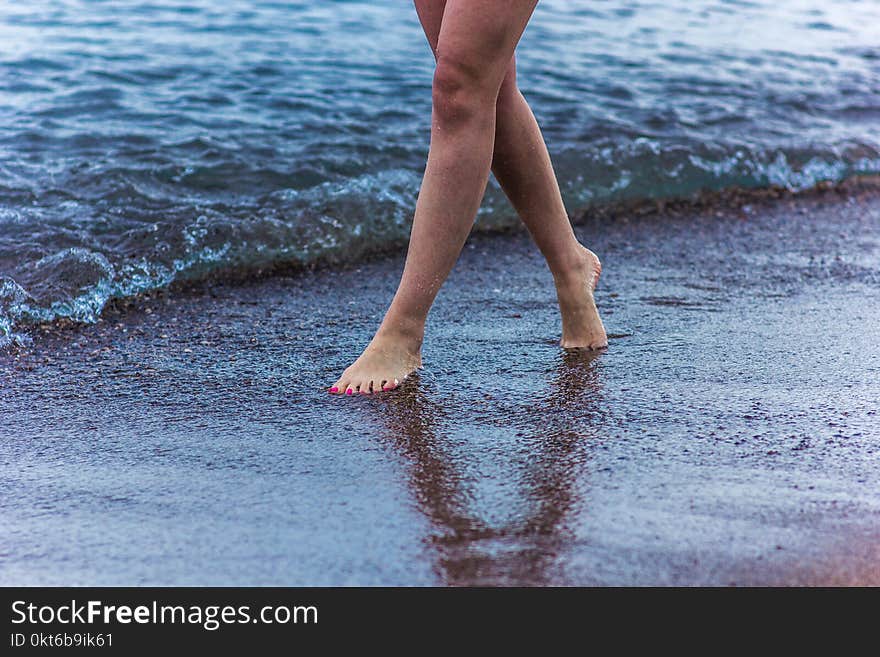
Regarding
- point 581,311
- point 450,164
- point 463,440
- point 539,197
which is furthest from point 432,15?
point 463,440

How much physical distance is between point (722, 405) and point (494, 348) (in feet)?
2.11

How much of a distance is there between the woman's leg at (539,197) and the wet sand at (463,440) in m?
0.11

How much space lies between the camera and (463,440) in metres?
2.02

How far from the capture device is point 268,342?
268cm

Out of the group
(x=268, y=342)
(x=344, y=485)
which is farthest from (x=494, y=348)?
(x=344, y=485)

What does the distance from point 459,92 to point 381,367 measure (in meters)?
0.64

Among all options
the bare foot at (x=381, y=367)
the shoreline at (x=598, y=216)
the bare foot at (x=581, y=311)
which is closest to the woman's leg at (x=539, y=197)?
the bare foot at (x=581, y=311)

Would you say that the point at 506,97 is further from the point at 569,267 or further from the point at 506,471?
the point at 506,471

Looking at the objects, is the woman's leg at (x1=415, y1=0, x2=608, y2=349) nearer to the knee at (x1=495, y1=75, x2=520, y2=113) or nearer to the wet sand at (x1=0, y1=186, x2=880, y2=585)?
the knee at (x1=495, y1=75, x2=520, y2=113)

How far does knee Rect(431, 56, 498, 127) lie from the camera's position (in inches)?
78.8

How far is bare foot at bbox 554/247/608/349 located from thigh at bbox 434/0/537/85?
2.15 ft

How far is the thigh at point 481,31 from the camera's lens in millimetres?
1939

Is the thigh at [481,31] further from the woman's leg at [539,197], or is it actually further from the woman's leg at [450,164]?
the woman's leg at [539,197]
